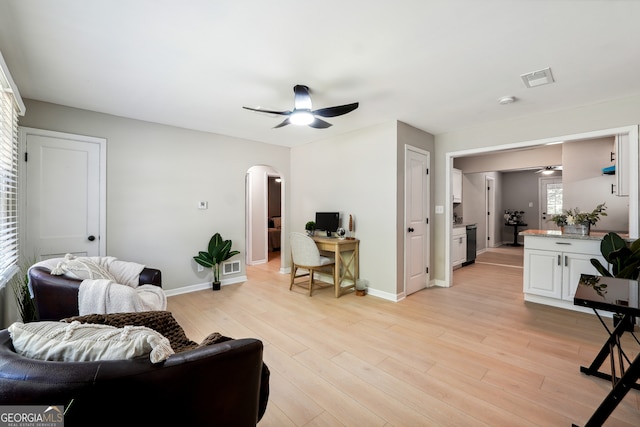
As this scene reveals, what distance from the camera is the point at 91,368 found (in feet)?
2.67

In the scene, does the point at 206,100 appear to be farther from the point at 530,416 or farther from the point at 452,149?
the point at 530,416

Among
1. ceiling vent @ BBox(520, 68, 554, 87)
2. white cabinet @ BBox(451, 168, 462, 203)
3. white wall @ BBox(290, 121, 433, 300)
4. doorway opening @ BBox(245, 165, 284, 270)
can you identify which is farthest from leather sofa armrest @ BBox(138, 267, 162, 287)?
white cabinet @ BBox(451, 168, 462, 203)

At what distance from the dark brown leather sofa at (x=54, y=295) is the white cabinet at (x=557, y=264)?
483 cm

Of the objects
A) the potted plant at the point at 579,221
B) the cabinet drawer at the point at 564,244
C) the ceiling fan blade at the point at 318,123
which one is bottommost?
the cabinet drawer at the point at 564,244

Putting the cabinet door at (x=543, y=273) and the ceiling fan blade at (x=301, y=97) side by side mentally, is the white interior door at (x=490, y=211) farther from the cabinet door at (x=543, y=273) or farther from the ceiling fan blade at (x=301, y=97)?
the ceiling fan blade at (x=301, y=97)

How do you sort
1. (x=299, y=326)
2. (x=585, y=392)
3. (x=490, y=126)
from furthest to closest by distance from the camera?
(x=490, y=126), (x=299, y=326), (x=585, y=392)

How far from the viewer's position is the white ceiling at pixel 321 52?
1.72 meters

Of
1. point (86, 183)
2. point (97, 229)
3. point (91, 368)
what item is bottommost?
point (91, 368)

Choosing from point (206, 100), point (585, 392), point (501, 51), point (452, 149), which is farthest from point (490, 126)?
point (206, 100)

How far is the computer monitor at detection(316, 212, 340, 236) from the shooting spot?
4.47 m

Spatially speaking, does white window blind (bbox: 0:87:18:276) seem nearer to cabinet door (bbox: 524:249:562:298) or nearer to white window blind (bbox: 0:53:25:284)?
white window blind (bbox: 0:53:25:284)

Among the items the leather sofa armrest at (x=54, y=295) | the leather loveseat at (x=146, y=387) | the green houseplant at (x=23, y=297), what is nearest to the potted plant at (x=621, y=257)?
the leather loveseat at (x=146, y=387)

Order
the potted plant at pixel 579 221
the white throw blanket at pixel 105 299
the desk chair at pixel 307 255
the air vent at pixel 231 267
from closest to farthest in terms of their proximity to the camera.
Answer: the white throw blanket at pixel 105 299
the potted plant at pixel 579 221
the desk chair at pixel 307 255
the air vent at pixel 231 267

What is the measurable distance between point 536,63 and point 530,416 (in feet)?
8.44
